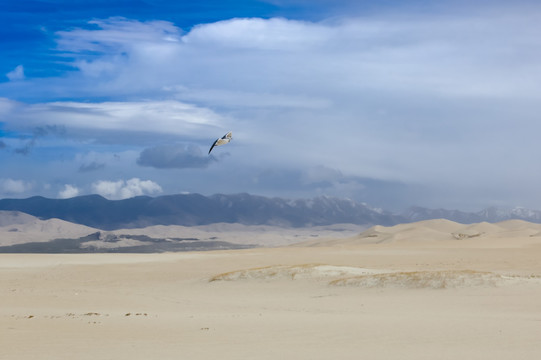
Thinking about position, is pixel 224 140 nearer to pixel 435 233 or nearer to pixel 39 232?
pixel 435 233

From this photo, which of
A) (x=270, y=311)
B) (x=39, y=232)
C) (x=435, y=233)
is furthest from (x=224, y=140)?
(x=39, y=232)

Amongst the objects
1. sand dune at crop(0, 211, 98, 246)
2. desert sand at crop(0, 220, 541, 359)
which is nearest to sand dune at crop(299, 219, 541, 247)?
desert sand at crop(0, 220, 541, 359)

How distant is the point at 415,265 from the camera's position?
3606cm

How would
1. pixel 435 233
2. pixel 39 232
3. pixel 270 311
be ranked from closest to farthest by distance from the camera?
pixel 270 311
pixel 435 233
pixel 39 232

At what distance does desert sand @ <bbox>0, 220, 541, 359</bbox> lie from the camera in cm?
1112

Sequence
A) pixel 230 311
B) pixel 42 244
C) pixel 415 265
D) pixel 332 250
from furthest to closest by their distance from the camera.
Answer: pixel 42 244, pixel 332 250, pixel 415 265, pixel 230 311

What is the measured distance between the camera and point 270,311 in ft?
60.2

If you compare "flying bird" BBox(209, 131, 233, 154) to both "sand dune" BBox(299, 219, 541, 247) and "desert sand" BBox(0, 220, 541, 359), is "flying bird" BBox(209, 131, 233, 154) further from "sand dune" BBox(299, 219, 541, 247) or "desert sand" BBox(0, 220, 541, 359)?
"sand dune" BBox(299, 219, 541, 247)

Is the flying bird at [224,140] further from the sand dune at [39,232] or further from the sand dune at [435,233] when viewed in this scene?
the sand dune at [39,232]

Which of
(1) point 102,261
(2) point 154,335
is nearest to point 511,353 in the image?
(2) point 154,335

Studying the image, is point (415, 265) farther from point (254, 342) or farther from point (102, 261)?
point (254, 342)

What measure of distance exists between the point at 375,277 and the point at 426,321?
9.45 metres

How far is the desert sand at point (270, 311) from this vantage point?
1112cm

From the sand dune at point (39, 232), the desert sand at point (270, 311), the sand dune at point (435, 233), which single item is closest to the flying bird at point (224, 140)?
the desert sand at point (270, 311)
